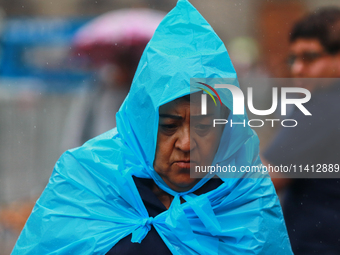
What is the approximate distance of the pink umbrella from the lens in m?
4.52

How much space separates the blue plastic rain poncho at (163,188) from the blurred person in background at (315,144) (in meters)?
0.26

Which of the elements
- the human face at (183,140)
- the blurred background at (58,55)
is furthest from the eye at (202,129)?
the blurred background at (58,55)

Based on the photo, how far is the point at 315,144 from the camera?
1992 millimetres

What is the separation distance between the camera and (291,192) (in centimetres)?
212

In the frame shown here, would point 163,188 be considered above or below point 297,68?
below

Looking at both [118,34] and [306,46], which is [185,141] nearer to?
[306,46]

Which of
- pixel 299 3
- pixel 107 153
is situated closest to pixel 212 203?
pixel 107 153

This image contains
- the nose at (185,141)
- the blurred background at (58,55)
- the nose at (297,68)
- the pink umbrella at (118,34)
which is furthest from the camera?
the blurred background at (58,55)

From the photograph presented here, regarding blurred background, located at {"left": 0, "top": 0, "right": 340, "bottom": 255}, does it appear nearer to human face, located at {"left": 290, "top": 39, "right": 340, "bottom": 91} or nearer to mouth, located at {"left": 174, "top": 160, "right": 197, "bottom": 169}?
human face, located at {"left": 290, "top": 39, "right": 340, "bottom": 91}

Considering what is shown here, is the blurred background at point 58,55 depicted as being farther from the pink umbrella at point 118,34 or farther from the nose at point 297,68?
the nose at point 297,68

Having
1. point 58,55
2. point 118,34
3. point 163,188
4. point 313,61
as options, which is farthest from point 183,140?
point 58,55

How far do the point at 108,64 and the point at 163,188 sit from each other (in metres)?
2.82

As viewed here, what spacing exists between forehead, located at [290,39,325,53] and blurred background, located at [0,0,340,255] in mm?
3014

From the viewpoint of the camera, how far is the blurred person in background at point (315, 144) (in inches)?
77.7
